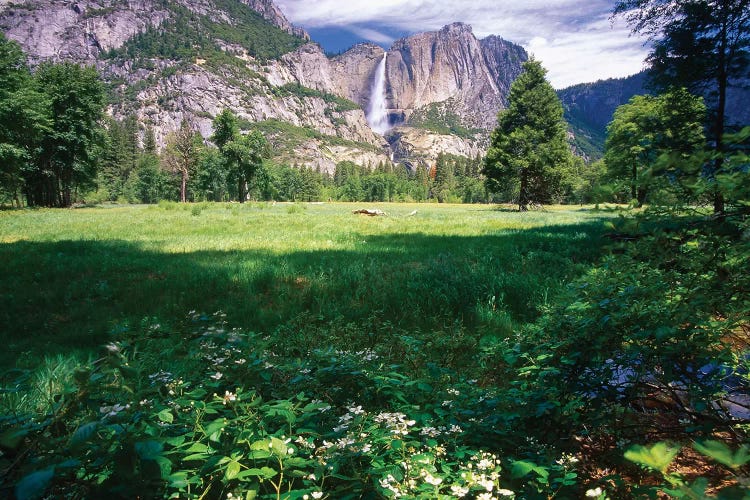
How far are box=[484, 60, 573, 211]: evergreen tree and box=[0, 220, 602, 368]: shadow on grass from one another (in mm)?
27990

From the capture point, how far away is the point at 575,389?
235 centimetres

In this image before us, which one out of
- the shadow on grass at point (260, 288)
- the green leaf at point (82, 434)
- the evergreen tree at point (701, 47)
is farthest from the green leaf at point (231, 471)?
the evergreen tree at point (701, 47)

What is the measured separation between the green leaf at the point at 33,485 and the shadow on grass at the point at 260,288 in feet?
12.1

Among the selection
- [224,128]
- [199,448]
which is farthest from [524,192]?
[224,128]

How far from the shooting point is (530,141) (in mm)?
34531

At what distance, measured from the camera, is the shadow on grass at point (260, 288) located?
5.07m

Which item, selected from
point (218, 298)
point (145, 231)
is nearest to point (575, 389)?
point (218, 298)

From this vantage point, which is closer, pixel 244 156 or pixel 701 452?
pixel 701 452

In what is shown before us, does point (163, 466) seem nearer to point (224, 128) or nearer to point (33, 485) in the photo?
point (33, 485)

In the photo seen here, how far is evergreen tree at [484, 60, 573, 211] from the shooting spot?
112 ft

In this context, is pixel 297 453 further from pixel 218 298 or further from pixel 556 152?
pixel 556 152

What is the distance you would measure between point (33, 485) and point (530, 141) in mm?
38633

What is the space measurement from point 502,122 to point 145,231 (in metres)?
33.5

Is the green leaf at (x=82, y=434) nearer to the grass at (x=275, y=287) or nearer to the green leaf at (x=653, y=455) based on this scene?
the green leaf at (x=653, y=455)
